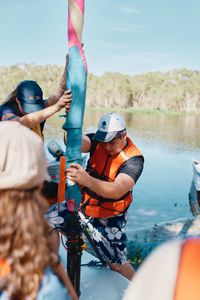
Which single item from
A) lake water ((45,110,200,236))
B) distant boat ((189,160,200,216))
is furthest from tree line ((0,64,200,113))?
distant boat ((189,160,200,216))

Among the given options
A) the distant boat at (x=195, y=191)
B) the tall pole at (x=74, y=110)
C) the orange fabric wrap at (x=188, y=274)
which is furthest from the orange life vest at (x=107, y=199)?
the distant boat at (x=195, y=191)

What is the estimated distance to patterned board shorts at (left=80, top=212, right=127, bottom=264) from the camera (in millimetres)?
2619

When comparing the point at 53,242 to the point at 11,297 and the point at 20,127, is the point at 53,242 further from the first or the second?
the point at 20,127

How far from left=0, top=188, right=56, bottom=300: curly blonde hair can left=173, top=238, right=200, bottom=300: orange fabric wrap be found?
0.46 metres

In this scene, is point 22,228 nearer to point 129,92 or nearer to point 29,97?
point 29,97

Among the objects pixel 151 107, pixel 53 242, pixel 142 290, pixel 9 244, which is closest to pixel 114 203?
pixel 53 242

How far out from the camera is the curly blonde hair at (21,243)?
100cm

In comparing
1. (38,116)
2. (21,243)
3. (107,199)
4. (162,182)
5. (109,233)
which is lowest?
(162,182)

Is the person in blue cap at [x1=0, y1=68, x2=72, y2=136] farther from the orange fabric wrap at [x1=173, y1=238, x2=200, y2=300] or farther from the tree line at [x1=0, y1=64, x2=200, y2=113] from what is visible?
the tree line at [x1=0, y1=64, x2=200, y2=113]

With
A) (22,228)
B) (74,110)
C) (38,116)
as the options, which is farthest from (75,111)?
(22,228)

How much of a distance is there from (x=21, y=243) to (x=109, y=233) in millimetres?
1653

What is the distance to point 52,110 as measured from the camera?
2.20 metres

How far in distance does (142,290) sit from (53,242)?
48 centimetres

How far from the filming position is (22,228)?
102cm
